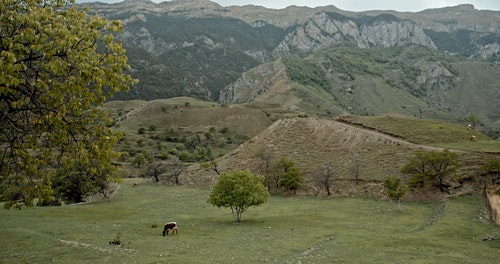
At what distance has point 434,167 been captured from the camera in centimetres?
6812

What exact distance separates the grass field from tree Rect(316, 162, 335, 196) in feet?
20.0

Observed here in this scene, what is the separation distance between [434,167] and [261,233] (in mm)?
40314

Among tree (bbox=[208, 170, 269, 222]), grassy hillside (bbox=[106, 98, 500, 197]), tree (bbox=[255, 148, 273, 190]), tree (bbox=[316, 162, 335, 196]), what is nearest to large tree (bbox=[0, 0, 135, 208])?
tree (bbox=[208, 170, 269, 222])

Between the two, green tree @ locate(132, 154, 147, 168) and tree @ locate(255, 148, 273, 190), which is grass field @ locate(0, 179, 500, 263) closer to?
tree @ locate(255, 148, 273, 190)

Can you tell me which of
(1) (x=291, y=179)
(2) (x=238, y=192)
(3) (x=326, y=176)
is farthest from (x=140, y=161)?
(2) (x=238, y=192)

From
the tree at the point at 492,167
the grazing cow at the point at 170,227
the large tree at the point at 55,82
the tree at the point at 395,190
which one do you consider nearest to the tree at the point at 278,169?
the tree at the point at 395,190

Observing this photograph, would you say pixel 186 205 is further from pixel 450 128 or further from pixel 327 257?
pixel 450 128

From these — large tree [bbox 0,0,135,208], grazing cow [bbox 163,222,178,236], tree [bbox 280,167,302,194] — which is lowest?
tree [bbox 280,167,302,194]

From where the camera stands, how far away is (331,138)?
9388 cm

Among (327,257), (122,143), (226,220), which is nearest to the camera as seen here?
(327,257)

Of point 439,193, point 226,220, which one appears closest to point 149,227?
point 226,220

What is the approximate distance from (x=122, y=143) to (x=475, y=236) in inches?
5939

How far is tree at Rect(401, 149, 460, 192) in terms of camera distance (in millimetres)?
66500

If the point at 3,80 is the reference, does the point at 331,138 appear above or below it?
below
